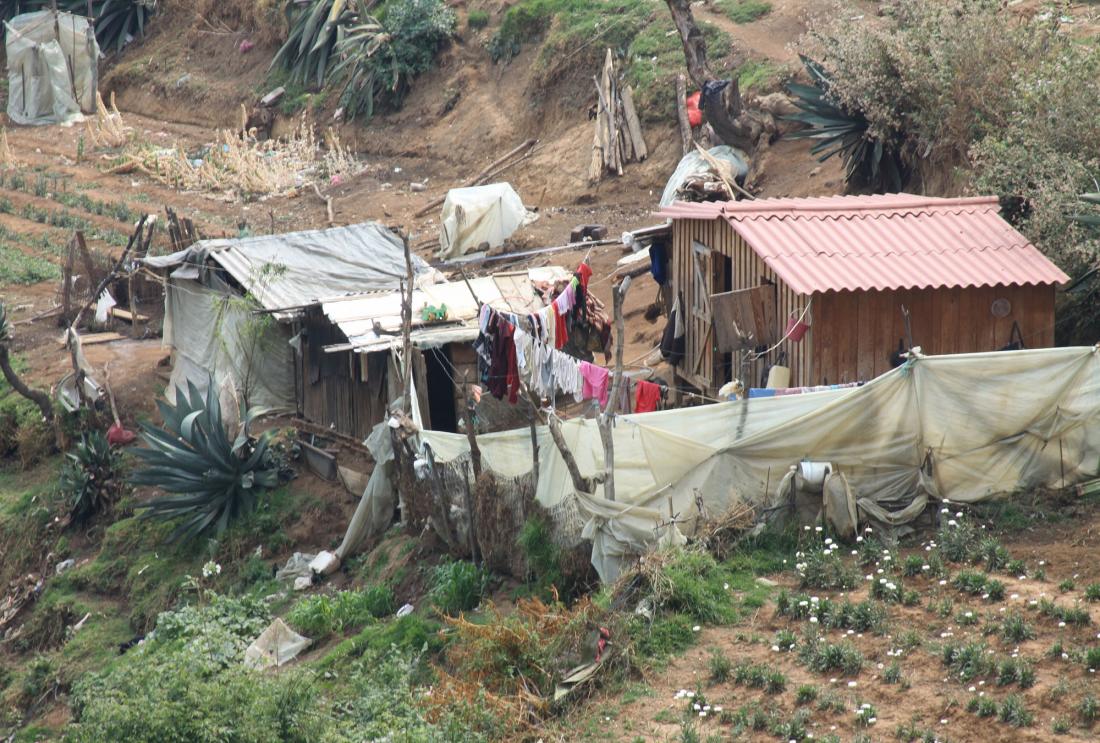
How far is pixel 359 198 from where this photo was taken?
2556cm

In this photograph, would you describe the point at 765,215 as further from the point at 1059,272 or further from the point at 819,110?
the point at 819,110

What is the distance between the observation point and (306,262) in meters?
18.0

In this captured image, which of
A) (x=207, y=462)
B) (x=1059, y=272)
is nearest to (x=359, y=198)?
(x=207, y=462)

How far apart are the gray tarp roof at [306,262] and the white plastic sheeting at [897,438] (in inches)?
285

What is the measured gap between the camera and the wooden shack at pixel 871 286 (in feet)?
38.0

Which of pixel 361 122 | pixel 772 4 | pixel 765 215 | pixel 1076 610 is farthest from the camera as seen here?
pixel 361 122

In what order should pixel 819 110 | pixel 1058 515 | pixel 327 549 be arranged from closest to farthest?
pixel 1058 515 < pixel 327 549 < pixel 819 110

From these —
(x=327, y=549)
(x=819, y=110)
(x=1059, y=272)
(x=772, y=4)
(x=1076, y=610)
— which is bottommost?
(x=327, y=549)

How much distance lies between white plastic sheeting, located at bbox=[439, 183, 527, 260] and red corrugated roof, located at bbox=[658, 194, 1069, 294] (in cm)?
809

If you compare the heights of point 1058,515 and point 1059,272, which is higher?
point 1059,272

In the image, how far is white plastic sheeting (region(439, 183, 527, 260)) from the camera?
68.1 ft

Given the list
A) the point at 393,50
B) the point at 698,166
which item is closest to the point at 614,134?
the point at 698,166

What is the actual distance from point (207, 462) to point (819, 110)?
8.66 meters

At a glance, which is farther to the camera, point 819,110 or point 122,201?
point 122,201
